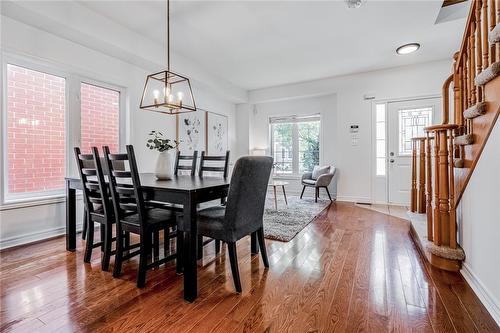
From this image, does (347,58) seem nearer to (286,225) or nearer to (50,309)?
(286,225)

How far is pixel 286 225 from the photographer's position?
337 cm

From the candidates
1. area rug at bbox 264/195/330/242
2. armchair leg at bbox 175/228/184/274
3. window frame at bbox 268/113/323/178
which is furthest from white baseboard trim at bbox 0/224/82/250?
window frame at bbox 268/113/323/178

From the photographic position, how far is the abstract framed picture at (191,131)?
463 centimetres

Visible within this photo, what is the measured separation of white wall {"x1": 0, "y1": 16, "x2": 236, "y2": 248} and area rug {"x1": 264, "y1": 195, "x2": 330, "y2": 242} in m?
2.15

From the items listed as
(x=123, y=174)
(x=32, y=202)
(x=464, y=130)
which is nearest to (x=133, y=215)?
(x=123, y=174)

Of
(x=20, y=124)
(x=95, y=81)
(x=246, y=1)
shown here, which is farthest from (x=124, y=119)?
(x=246, y=1)

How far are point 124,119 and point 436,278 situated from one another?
4087 mm

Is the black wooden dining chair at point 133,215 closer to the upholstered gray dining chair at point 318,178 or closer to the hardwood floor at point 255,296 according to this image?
the hardwood floor at point 255,296

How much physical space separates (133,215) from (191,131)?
3.02m

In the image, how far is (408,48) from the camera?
3.82 m

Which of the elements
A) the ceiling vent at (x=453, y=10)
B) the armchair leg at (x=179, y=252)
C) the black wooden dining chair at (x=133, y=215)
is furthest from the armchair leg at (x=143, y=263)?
the ceiling vent at (x=453, y=10)

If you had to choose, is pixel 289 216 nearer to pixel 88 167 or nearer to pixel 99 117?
pixel 88 167

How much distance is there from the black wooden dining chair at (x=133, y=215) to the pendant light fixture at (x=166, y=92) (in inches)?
32.7

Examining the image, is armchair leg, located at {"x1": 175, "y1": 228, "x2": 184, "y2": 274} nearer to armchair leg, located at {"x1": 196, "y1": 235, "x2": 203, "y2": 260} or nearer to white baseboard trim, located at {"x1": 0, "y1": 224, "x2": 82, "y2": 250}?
armchair leg, located at {"x1": 196, "y1": 235, "x2": 203, "y2": 260}
